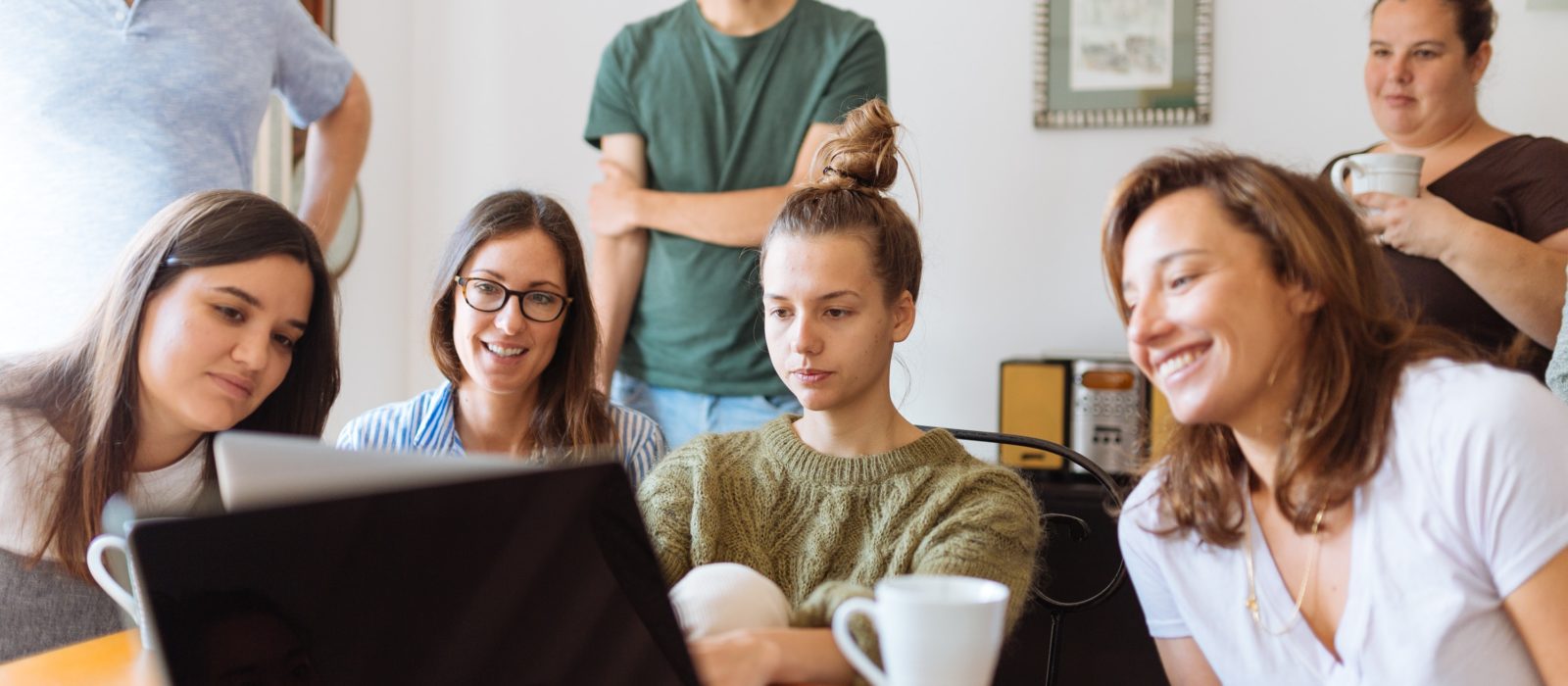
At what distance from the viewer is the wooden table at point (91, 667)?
112 centimetres

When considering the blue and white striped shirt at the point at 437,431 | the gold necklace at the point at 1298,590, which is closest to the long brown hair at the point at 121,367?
the blue and white striped shirt at the point at 437,431

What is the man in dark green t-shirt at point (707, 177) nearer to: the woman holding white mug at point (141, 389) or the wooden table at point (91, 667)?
the woman holding white mug at point (141, 389)

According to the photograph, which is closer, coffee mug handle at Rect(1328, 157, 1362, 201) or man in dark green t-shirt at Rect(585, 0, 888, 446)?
coffee mug handle at Rect(1328, 157, 1362, 201)

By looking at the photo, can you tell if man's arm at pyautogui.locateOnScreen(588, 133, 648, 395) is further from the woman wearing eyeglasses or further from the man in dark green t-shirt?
the woman wearing eyeglasses

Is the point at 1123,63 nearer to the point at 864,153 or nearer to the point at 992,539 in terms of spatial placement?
the point at 864,153

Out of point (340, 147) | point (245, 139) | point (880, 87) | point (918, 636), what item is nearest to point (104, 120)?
point (245, 139)

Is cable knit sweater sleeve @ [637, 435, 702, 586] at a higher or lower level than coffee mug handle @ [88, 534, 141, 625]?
lower

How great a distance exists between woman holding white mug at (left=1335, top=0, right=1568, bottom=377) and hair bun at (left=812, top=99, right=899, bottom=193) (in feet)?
2.22

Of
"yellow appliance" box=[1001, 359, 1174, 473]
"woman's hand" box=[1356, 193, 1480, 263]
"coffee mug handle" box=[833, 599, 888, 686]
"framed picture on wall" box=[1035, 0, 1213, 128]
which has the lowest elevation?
"yellow appliance" box=[1001, 359, 1174, 473]

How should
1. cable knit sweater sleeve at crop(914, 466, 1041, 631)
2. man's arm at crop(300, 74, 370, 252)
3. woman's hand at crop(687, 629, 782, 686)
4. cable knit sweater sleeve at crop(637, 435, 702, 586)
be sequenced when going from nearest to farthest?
woman's hand at crop(687, 629, 782, 686) → cable knit sweater sleeve at crop(914, 466, 1041, 631) → cable knit sweater sleeve at crop(637, 435, 702, 586) → man's arm at crop(300, 74, 370, 252)

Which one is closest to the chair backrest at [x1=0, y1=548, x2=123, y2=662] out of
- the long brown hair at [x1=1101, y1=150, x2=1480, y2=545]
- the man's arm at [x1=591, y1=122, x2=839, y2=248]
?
the man's arm at [x1=591, y1=122, x2=839, y2=248]

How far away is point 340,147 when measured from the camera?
2.42m

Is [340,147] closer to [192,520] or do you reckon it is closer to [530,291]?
[530,291]

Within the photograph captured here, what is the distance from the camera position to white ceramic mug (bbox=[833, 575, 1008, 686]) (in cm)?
80
